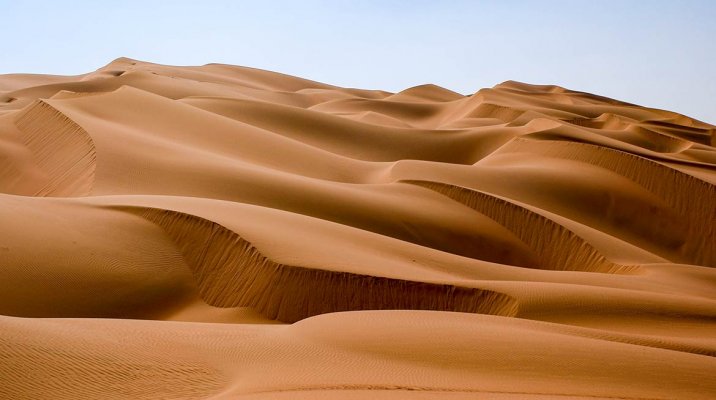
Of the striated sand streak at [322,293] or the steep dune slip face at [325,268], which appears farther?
the striated sand streak at [322,293]

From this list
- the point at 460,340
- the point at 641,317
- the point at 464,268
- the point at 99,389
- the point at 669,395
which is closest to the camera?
the point at 99,389

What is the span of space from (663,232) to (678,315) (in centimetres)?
776

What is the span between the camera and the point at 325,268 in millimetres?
7203

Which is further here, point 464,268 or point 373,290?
point 464,268

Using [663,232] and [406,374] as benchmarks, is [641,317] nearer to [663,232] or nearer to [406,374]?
[406,374]

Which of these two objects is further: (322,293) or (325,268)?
(325,268)

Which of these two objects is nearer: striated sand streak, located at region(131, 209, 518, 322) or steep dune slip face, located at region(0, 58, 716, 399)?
steep dune slip face, located at region(0, 58, 716, 399)

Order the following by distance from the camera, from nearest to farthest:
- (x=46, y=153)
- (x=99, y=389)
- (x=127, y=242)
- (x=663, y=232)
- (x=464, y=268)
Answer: (x=99, y=389)
(x=127, y=242)
(x=464, y=268)
(x=46, y=153)
(x=663, y=232)

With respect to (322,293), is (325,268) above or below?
above

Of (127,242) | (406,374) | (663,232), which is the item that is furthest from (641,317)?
(663,232)

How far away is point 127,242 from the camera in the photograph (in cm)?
783

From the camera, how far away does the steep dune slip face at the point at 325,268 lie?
14.7ft

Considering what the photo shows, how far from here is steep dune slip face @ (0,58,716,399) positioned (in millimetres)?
4488

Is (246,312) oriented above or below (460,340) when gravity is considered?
below
